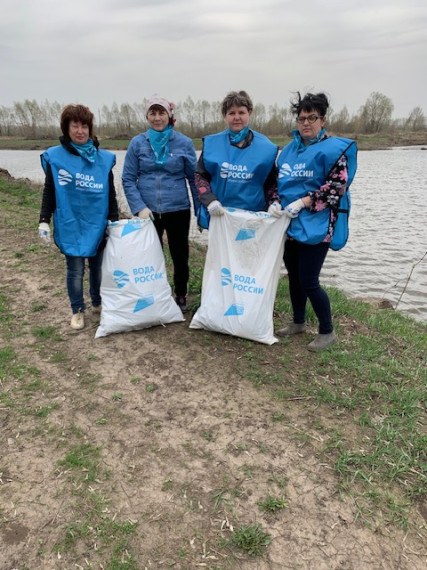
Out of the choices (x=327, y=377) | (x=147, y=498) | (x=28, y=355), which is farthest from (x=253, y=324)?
(x=28, y=355)

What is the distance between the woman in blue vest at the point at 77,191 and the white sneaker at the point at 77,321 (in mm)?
369

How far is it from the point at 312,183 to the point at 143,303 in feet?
5.79

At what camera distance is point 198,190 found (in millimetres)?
3385

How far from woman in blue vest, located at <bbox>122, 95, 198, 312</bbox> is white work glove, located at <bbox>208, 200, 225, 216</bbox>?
410 mm

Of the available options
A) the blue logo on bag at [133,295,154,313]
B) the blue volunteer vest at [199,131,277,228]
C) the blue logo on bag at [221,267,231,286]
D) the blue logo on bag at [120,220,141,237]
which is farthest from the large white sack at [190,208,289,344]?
the blue logo on bag at [120,220,141,237]

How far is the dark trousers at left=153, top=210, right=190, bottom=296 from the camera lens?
372 cm

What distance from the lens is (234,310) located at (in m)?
3.50

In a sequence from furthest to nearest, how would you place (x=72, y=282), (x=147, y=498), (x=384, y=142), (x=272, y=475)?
(x=384, y=142), (x=72, y=282), (x=272, y=475), (x=147, y=498)

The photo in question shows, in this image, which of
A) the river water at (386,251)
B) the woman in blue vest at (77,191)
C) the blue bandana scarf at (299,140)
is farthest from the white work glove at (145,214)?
the river water at (386,251)

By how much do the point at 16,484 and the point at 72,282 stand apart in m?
1.92

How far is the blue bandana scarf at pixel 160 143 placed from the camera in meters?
3.39

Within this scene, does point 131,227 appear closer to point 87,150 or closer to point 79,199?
point 79,199

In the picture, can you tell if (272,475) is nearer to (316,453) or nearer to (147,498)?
(316,453)

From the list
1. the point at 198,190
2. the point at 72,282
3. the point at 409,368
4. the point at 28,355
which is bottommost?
the point at 28,355
